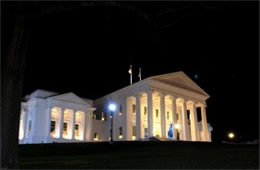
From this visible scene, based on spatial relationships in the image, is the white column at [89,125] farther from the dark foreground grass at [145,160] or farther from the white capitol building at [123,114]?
the dark foreground grass at [145,160]

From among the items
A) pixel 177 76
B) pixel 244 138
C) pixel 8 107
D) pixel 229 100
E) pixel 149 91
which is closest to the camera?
pixel 8 107

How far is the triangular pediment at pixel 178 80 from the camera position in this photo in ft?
141

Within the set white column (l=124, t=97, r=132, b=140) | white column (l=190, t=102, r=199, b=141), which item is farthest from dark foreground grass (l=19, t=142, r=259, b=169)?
white column (l=190, t=102, r=199, b=141)

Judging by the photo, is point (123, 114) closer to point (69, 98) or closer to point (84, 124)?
point (84, 124)

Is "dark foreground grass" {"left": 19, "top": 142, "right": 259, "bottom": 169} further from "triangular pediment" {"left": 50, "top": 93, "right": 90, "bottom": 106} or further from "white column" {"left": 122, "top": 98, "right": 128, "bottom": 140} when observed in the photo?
"white column" {"left": 122, "top": 98, "right": 128, "bottom": 140}

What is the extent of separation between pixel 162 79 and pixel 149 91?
3.65m

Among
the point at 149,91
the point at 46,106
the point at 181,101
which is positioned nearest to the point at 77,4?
the point at 149,91

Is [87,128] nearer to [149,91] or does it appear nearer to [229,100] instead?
[149,91]

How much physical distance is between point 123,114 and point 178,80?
1071 cm

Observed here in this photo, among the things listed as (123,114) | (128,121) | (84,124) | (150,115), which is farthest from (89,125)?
(150,115)

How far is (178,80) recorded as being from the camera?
4584 centimetres

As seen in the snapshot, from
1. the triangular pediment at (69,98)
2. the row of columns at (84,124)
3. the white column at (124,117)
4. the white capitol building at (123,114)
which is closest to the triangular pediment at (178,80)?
the white capitol building at (123,114)

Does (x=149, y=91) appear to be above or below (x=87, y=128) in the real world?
above

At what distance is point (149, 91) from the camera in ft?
133
